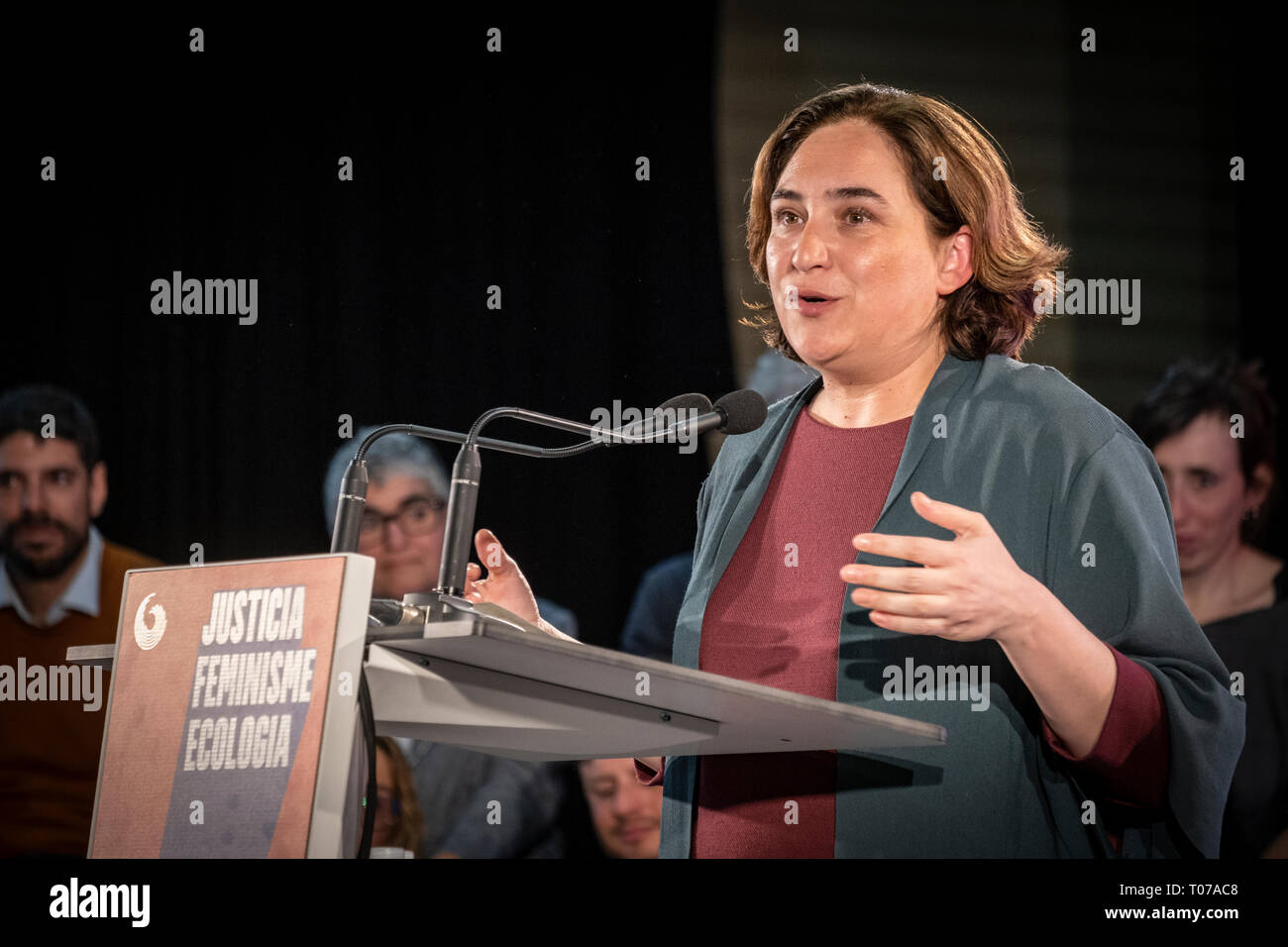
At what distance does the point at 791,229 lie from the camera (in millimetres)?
2086

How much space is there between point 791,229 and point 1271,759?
1.95 meters

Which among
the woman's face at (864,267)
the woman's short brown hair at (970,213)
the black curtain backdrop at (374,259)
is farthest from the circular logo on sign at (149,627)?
the black curtain backdrop at (374,259)

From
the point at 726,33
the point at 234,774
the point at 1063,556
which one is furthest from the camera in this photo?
the point at 726,33

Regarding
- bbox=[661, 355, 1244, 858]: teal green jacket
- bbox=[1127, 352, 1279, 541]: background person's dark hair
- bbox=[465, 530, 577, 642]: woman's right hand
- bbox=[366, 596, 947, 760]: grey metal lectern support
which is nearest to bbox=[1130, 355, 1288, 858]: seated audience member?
bbox=[1127, 352, 1279, 541]: background person's dark hair

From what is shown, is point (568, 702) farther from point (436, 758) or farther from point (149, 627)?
point (436, 758)

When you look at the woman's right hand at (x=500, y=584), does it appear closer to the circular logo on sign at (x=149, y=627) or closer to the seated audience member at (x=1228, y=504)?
the circular logo on sign at (x=149, y=627)

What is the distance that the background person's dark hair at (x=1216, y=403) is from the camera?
327 cm

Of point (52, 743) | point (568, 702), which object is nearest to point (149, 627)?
point (568, 702)

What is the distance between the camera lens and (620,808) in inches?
131

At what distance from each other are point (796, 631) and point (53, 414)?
2398mm

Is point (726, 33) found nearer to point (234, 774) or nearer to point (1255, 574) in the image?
point (1255, 574)

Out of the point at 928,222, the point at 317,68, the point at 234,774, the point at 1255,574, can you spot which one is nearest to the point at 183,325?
the point at 317,68

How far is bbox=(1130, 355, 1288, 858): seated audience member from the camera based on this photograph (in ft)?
10.7

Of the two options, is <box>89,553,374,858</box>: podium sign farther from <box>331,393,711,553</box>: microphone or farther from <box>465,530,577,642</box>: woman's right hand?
<box>465,530,577,642</box>: woman's right hand
